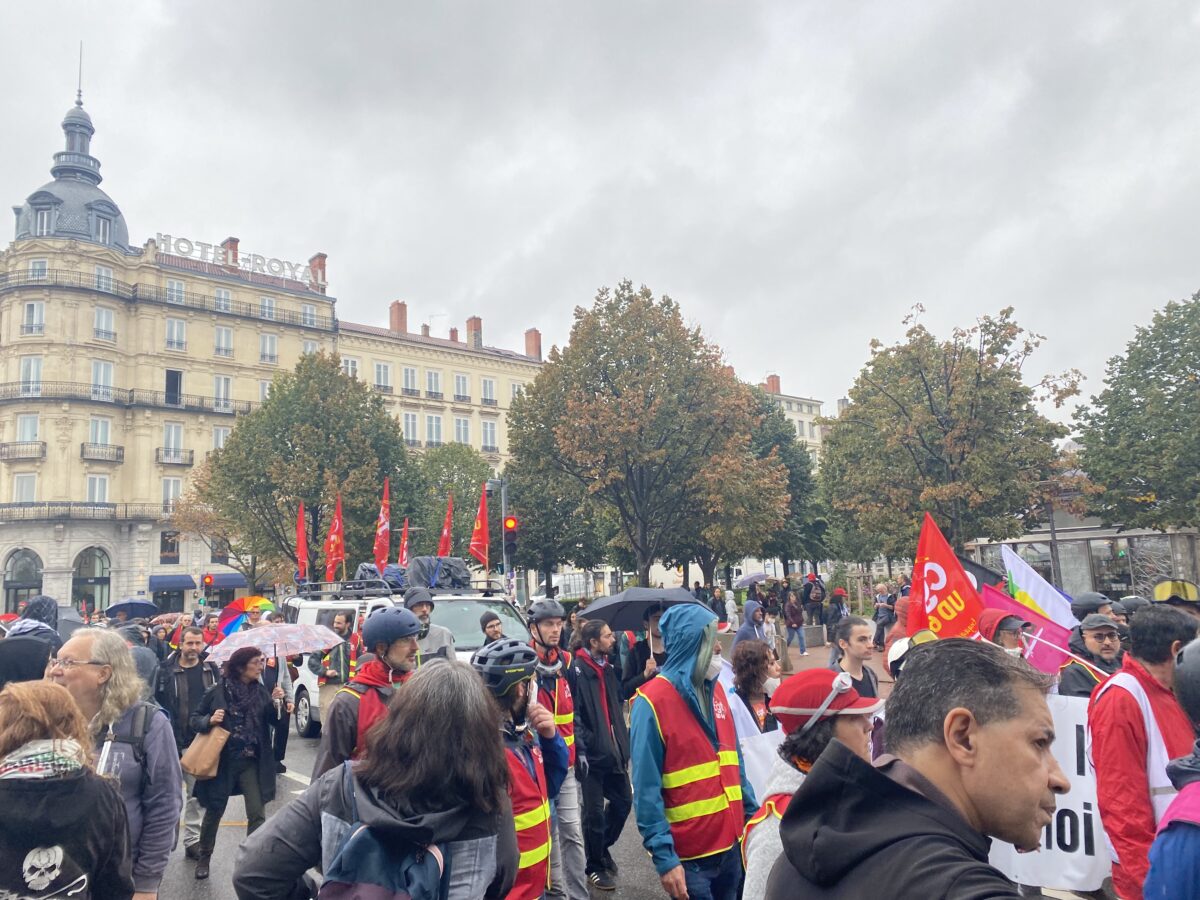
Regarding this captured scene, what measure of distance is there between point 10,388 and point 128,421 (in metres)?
5.51

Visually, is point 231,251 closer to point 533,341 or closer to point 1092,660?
point 533,341

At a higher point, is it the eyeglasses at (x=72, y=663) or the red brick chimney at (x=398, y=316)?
the red brick chimney at (x=398, y=316)

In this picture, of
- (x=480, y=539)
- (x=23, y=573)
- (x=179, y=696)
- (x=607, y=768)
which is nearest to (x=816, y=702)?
(x=607, y=768)

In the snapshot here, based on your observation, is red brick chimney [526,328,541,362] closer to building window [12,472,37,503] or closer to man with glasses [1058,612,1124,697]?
building window [12,472,37,503]

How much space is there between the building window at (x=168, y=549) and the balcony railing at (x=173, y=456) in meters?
2.26

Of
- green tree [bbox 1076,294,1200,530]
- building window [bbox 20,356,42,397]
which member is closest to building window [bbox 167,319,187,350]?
building window [bbox 20,356,42,397]

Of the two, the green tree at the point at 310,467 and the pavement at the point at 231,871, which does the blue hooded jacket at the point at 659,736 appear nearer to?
the pavement at the point at 231,871

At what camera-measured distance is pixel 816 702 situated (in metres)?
2.70

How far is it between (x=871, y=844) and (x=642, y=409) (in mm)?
22345

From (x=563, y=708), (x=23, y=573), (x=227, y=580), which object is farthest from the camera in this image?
(x=227, y=580)

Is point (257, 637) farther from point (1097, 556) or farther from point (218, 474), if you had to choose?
point (218, 474)

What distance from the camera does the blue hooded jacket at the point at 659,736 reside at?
3.64 m

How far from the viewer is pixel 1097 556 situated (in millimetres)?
23859

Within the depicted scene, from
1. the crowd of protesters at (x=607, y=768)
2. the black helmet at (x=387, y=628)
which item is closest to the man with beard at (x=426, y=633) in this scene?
the crowd of protesters at (x=607, y=768)
